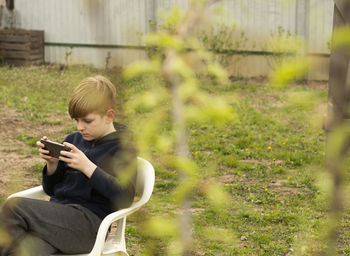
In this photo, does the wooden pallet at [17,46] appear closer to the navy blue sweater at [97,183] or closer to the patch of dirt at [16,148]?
the patch of dirt at [16,148]

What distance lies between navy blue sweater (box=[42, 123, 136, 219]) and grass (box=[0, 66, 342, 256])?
8.7 inches

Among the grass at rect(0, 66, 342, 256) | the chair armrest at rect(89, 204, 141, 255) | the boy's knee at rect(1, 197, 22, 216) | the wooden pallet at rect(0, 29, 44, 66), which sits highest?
the wooden pallet at rect(0, 29, 44, 66)

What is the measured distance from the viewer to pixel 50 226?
2.36 metres

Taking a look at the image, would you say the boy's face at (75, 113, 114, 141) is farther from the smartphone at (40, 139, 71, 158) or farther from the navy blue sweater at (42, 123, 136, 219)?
the smartphone at (40, 139, 71, 158)

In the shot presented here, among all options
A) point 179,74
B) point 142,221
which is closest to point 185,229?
point 142,221

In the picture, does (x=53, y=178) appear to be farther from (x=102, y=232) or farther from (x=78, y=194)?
(x=102, y=232)

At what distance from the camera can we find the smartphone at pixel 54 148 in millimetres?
2338

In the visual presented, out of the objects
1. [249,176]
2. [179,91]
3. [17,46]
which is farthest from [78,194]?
[17,46]

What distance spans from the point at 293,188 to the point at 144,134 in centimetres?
405

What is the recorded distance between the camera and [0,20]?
12.0 metres

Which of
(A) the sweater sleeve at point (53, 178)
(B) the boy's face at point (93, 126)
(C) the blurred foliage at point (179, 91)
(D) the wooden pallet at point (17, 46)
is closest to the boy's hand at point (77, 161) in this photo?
(B) the boy's face at point (93, 126)

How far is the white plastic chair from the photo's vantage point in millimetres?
2342

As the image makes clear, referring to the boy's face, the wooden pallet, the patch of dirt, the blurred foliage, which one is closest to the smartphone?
the boy's face

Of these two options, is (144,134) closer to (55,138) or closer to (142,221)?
(142,221)
